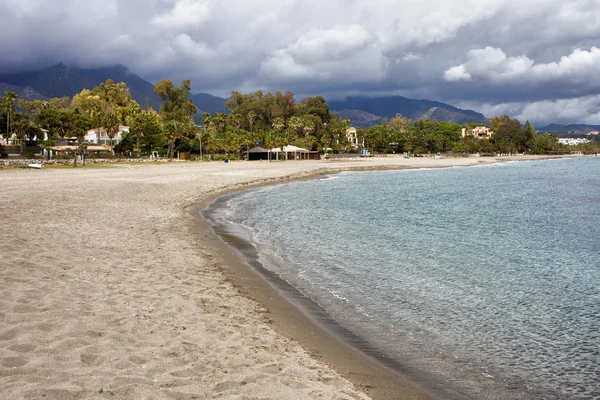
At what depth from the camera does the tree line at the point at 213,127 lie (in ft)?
300

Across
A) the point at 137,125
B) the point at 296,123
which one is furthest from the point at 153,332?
the point at 296,123

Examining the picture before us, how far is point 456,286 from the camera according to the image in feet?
38.6

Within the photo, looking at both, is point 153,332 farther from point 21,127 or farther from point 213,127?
point 213,127

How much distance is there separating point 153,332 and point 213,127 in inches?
4512

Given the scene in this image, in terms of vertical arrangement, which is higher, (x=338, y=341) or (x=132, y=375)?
(x=132, y=375)

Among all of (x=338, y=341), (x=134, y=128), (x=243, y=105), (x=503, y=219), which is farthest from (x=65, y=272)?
(x=243, y=105)

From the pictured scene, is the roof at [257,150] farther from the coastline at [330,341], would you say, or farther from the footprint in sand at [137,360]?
the footprint in sand at [137,360]

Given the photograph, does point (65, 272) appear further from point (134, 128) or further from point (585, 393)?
point (134, 128)

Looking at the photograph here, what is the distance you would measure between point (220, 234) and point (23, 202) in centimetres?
951

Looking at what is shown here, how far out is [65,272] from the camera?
30.8ft

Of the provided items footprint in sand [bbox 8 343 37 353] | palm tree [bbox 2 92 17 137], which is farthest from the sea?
palm tree [bbox 2 92 17 137]

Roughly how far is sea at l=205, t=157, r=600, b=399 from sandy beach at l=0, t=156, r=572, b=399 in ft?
3.59

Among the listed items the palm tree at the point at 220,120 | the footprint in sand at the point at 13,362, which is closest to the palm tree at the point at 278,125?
the palm tree at the point at 220,120

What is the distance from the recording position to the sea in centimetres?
707
